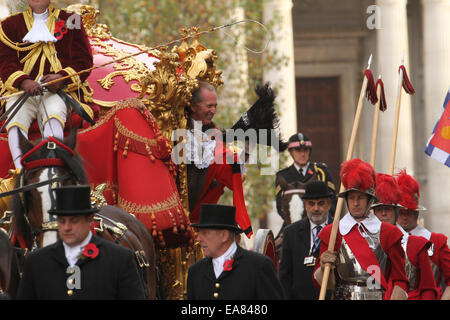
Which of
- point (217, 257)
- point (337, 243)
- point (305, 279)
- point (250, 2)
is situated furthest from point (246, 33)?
point (217, 257)

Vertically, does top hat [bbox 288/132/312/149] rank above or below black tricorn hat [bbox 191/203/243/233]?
above

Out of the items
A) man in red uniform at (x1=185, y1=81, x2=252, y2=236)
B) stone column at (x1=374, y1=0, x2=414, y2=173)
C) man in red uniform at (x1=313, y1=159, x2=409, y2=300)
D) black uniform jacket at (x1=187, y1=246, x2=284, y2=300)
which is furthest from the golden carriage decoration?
stone column at (x1=374, y1=0, x2=414, y2=173)

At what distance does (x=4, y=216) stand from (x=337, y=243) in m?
2.42

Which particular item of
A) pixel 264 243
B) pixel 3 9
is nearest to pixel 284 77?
pixel 3 9

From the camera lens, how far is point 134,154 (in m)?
9.41

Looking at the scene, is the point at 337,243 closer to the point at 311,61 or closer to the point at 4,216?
the point at 4,216

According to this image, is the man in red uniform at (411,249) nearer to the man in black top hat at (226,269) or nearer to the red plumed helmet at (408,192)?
the red plumed helmet at (408,192)

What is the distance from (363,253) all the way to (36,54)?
3084 millimetres

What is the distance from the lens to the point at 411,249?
29.8 feet

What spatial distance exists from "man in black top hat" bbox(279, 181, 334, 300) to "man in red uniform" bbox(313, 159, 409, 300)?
1.53 m

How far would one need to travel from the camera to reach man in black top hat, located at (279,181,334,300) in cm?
998

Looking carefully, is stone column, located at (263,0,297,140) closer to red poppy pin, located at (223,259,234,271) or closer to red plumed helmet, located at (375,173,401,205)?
red plumed helmet, located at (375,173,401,205)

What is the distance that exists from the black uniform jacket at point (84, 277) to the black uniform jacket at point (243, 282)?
2.04 ft

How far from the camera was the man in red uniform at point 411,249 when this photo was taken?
8.92 m
